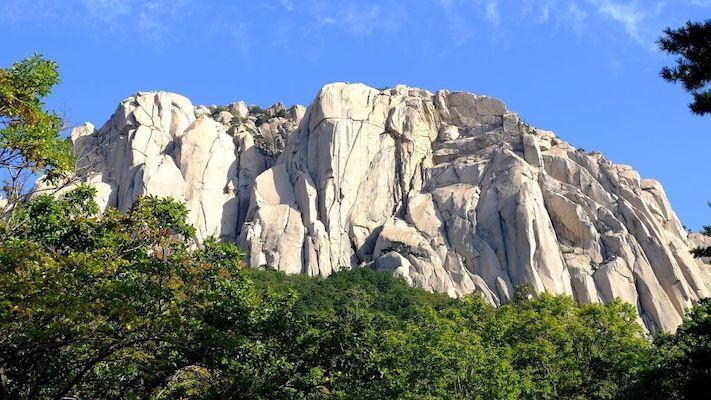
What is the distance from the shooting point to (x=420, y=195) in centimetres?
7906

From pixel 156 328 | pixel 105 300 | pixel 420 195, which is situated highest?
pixel 420 195

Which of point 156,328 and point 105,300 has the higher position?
point 105,300

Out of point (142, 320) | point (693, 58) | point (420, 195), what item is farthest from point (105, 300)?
point (420, 195)

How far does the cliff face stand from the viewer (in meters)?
71.4

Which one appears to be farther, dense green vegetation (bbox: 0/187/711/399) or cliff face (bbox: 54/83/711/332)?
cliff face (bbox: 54/83/711/332)

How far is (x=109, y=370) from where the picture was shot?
619 inches

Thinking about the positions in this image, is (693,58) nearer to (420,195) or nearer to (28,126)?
(28,126)

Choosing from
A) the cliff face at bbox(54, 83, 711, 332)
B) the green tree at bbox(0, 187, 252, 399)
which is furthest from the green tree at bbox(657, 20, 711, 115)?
the cliff face at bbox(54, 83, 711, 332)

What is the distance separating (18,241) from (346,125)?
223 ft

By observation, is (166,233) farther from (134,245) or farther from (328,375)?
(328,375)

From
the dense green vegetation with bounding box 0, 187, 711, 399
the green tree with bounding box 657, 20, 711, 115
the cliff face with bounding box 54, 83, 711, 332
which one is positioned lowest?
the dense green vegetation with bounding box 0, 187, 711, 399

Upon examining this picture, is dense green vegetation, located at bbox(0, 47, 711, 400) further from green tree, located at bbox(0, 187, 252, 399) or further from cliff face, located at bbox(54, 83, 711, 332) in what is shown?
cliff face, located at bbox(54, 83, 711, 332)

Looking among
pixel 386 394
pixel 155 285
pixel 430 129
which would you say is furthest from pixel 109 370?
pixel 430 129

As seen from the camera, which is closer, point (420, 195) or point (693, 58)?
point (693, 58)
